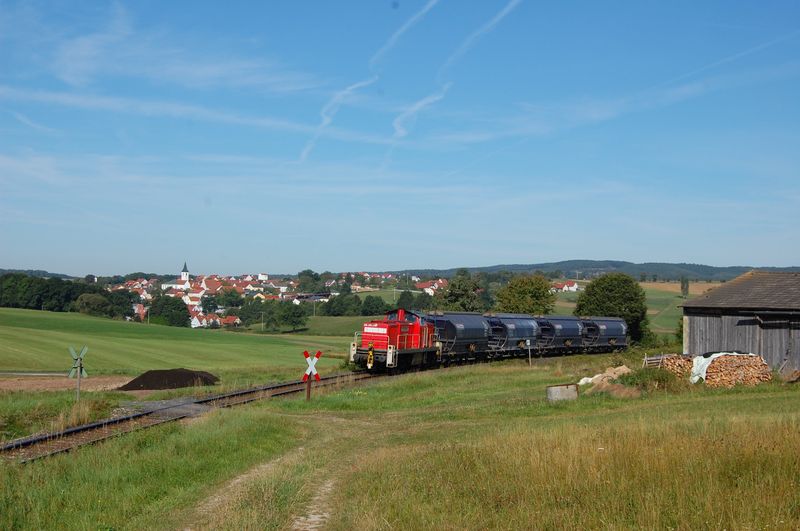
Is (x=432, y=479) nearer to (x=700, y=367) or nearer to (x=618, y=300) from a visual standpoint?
(x=700, y=367)

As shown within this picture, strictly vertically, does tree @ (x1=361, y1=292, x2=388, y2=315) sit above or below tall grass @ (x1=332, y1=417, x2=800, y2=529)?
above

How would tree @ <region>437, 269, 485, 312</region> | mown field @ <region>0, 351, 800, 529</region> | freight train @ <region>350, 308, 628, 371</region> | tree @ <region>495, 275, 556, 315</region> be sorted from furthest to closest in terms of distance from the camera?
1. tree @ <region>437, 269, 485, 312</region>
2. tree @ <region>495, 275, 556, 315</region>
3. freight train @ <region>350, 308, 628, 371</region>
4. mown field @ <region>0, 351, 800, 529</region>

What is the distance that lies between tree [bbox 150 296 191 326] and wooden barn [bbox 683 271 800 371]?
115 metres

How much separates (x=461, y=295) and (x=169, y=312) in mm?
72075

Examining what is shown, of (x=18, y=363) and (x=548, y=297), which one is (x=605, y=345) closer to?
(x=548, y=297)

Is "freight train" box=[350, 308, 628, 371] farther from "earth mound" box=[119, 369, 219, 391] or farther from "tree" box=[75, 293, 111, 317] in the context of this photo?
"tree" box=[75, 293, 111, 317]

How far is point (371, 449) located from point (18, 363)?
4217 cm

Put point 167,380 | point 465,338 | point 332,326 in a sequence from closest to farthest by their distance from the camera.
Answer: point 167,380 < point 465,338 < point 332,326

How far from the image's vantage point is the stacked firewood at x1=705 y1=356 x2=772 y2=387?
2547 centimetres

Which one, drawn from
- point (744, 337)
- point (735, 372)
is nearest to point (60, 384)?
point (735, 372)

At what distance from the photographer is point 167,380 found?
3497 centimetres

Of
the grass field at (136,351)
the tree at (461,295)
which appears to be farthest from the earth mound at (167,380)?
the tree at (461,295)

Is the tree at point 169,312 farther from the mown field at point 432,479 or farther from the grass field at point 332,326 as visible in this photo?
the mown field at point 432,479

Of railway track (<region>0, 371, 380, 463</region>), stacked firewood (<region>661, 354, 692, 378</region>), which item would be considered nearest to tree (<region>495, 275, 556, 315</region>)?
railway track (<region>0, 371, 380, 463</region>)
